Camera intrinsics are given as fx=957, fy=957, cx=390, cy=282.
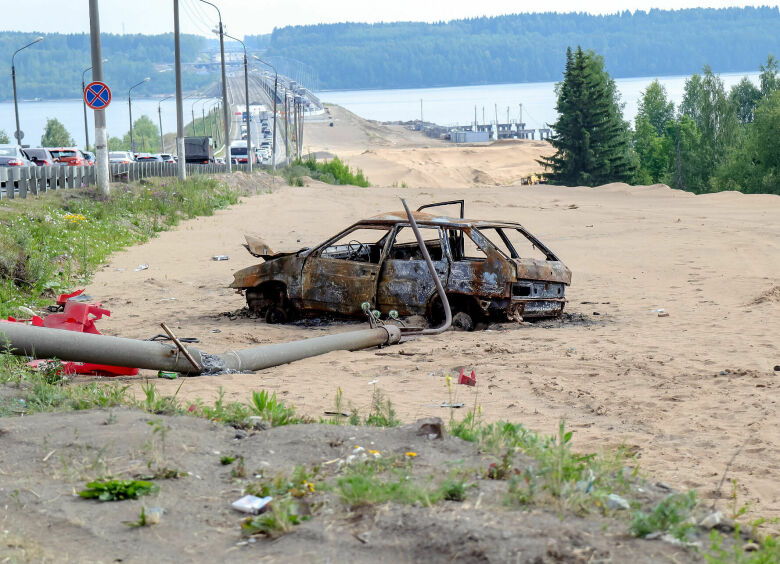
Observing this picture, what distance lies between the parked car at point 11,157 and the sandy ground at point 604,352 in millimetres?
12751

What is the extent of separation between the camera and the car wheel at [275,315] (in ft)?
39.8

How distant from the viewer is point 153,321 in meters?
12.2

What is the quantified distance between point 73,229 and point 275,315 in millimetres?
9811

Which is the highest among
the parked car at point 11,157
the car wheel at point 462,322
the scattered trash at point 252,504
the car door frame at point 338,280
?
the parked car at point 11,157

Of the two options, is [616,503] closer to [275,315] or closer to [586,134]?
[275,315]

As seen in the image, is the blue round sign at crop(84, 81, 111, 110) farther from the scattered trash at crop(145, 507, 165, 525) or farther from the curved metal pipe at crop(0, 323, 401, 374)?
the scattered trash at crop(145, 507, 165, 525)

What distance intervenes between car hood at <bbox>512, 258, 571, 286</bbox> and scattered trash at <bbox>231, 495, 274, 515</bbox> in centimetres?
670

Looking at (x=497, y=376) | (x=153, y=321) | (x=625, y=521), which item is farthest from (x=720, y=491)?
(x=153, y=321)

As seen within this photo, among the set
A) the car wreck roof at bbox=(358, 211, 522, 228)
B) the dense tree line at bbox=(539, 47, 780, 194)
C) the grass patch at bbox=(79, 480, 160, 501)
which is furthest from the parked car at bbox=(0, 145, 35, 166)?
the dense tree line at bbox=(539, 47, 780, 194)

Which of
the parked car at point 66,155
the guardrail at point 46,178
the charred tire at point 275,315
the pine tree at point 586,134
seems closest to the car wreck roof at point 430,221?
the charred tire at point 275,315

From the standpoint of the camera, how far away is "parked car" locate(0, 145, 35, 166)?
3477 cm

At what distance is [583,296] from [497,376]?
21.9 ft

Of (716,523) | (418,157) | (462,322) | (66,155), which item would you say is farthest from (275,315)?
(418,157)

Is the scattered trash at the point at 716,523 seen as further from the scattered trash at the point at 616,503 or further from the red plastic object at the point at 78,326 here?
the red plastic object at the point at 78,326
